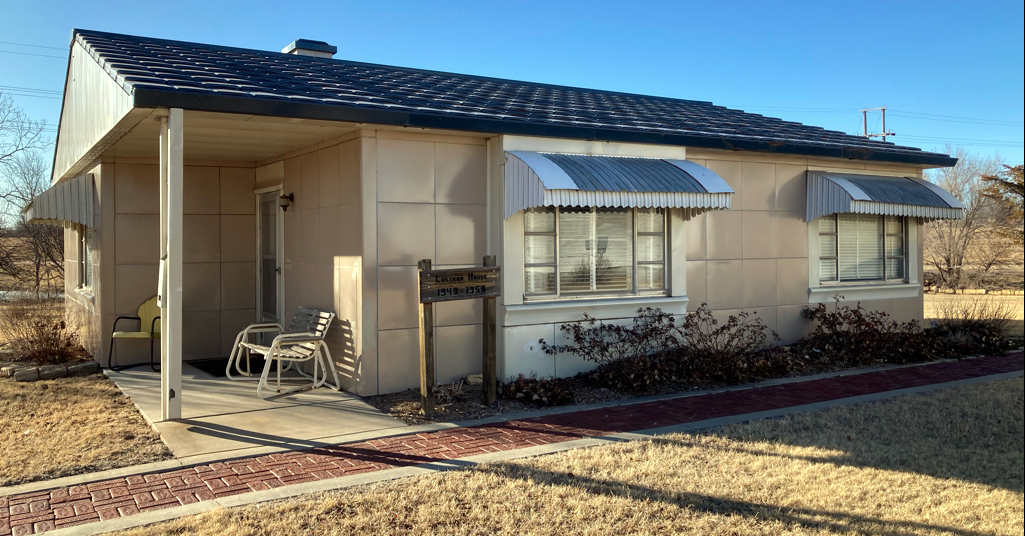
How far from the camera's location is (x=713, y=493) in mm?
5004

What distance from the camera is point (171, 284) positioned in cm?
648

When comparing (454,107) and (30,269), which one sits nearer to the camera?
(454,107)

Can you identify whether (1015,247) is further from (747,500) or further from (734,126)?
(747,500)

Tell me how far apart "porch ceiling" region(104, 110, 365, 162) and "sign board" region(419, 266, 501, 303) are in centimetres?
184

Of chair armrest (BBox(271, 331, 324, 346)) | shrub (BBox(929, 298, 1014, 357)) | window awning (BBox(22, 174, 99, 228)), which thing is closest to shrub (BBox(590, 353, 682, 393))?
chair armrest (BBox(271, 331, 324, 346))

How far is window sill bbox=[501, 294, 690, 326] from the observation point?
8.33m

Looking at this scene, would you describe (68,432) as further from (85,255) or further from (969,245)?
(969,245)

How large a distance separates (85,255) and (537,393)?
799 centimetres

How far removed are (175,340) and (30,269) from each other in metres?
15.8

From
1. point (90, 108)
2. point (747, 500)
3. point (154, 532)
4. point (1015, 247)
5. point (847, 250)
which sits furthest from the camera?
point (1015, 247)

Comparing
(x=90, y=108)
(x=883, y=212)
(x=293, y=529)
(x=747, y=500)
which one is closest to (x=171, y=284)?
(x=293, y=529)

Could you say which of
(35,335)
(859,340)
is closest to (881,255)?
(859,340)

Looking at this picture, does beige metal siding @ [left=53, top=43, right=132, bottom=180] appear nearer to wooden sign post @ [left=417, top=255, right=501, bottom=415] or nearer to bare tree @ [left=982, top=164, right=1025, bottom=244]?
wooden sign post @ [left=417, top=255, right=501, bottom=415]

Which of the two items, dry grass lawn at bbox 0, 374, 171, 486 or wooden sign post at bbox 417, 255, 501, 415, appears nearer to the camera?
dry grass lawn at bbox 0, 374, 171, 486
